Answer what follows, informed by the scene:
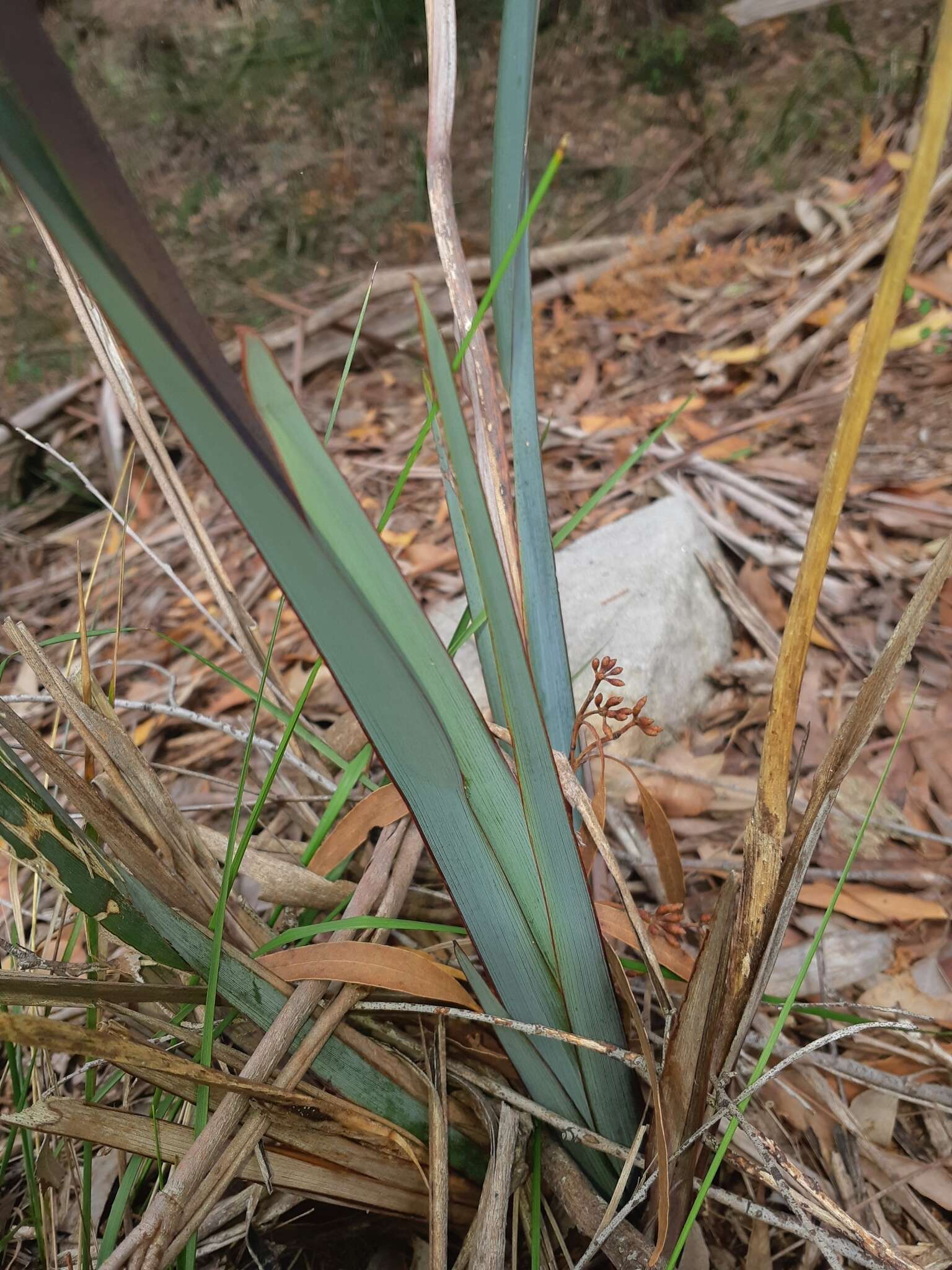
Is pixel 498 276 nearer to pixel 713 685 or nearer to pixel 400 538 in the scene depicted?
pixel 713 685

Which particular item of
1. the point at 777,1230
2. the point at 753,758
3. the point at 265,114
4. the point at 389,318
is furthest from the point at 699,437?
the point at 265,114

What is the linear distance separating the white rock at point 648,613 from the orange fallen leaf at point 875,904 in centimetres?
28

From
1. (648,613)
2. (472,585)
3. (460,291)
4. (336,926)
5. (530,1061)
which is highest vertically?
(460,291)

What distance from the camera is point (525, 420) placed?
519 mm

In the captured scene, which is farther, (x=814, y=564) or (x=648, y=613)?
(x=648, y=613)

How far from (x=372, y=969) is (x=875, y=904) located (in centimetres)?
65

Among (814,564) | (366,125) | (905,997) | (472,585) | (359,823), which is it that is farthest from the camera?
(366,125)

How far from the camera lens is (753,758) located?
1.07 metres

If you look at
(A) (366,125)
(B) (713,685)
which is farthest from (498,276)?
(A) (366,125)

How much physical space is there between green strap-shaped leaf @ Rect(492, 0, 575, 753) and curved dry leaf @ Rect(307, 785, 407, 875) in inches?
6.9

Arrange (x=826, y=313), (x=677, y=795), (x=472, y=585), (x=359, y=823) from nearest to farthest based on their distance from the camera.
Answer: (x=472, y=585)
(x=359, y=823)
(x=677, y=795)
(x=826, y=313)

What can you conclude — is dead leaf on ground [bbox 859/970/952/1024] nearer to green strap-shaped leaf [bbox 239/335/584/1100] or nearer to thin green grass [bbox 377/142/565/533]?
green strap-shaped leaf [bbox 239/335/584/1100]

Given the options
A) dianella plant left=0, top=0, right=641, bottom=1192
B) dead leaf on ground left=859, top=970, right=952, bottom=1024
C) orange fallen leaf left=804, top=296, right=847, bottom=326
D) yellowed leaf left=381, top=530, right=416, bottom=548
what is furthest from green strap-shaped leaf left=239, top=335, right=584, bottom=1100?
orange fallen leaf left=804, top=296, right=847, bottom=326

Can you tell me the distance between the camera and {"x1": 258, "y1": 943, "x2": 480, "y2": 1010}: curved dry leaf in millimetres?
530
